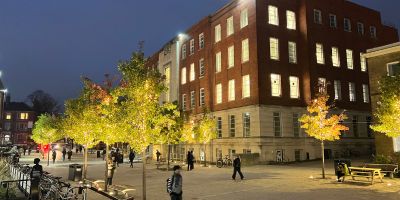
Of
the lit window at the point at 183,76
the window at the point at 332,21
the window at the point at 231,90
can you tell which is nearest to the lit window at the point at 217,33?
the window at the point at 231,90

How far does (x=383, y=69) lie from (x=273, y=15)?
612 inches

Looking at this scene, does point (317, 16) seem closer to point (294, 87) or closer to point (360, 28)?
point (360, 28)

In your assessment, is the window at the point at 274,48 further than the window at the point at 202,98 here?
No

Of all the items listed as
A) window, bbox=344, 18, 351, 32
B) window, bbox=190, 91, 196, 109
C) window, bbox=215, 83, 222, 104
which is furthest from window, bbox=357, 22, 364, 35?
window, bbox=190, 91, 196, 109

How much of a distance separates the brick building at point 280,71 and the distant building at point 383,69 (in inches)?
436

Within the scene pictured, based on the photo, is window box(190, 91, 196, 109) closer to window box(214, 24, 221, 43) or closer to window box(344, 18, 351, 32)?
window box(214, 24, 221, 43)

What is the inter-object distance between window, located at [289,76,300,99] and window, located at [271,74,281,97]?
182 cm

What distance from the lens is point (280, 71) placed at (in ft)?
127

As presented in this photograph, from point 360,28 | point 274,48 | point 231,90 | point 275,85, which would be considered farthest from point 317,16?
point 231,90

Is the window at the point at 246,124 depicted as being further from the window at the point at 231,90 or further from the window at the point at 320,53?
the window at the point at 320,53

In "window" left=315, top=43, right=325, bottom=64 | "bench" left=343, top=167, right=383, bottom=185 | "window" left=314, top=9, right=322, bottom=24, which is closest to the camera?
"bench" left=343, top=167, right=383, bottom=185

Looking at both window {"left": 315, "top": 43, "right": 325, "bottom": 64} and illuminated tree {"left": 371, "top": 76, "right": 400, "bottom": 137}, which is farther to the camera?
window {"left": 315, "top": 43, "right": 325, "bottom": 64}

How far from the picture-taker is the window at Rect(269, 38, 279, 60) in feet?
128

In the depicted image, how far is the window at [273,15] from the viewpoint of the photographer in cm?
3950
